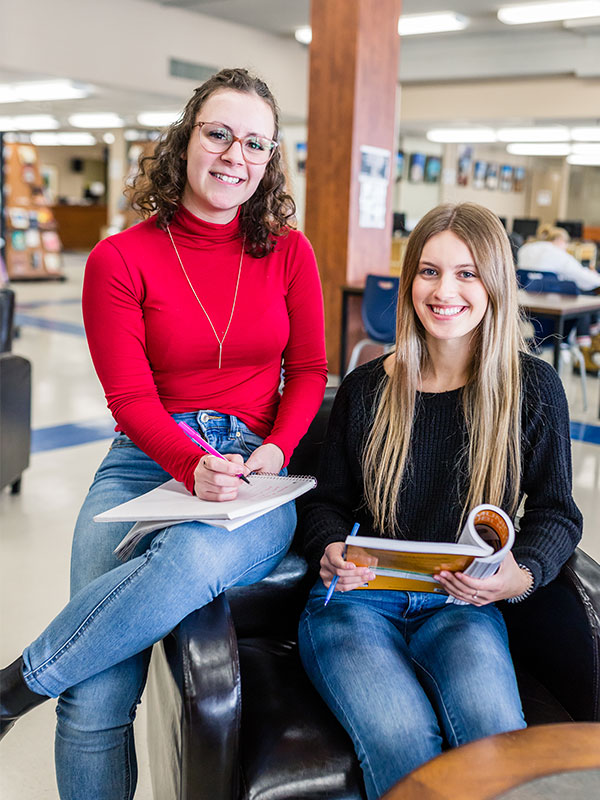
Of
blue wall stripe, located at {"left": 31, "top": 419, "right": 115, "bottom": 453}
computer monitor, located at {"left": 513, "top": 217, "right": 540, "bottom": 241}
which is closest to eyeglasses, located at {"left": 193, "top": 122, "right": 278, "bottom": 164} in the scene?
blue wall stripe, located at {"left": 31, "top": 419, "right": 115, "bottom": 453}

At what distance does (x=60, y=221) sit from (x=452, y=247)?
60.8 ft

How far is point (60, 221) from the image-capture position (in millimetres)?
18531

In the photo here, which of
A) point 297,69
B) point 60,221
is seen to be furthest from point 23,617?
point 60,221

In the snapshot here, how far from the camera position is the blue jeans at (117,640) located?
122 cm

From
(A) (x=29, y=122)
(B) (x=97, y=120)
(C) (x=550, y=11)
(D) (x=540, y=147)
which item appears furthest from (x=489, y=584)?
(A) (x=29, y=122)

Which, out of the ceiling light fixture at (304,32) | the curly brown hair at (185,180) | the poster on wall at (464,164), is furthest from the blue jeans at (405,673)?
the poster on wall at (464,164)

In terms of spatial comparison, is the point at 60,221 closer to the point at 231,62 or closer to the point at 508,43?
the point at 231,62

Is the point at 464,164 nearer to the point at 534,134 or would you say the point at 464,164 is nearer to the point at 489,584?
the point at 534,134

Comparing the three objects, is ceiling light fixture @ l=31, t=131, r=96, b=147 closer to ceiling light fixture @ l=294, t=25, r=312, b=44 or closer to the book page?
ceiling light fixture @ l=294, t=25, r=312, b=44

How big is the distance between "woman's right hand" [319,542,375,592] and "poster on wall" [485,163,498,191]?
15214mm

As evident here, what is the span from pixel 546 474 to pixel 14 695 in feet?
3.26

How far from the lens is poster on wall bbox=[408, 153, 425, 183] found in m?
13.4

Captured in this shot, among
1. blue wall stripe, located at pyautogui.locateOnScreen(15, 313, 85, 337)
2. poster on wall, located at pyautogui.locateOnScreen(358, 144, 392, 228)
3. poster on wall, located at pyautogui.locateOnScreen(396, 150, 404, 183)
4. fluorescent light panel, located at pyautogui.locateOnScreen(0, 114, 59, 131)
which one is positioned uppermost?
fluorescent light panel, located at pyautogui.locateOnScreen(0, 114, 59, 131)

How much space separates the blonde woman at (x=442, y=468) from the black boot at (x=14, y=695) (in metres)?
0.46
